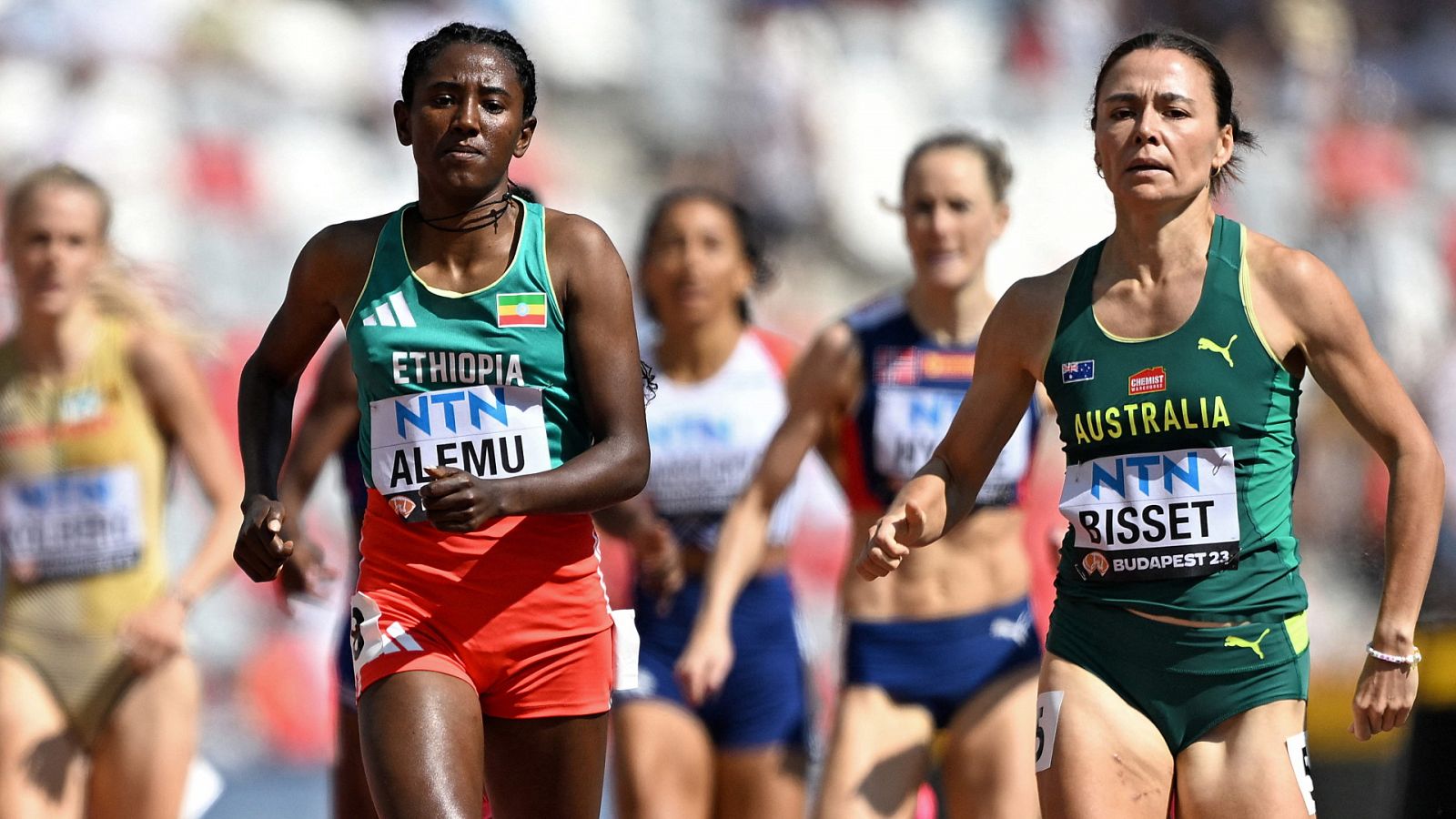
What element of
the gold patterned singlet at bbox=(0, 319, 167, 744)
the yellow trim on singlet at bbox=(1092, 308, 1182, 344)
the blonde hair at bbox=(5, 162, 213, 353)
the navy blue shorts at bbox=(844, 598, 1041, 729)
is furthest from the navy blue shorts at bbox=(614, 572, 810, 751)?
the yellow trim on singlet at bbox=(1092, 308, 1182, 344)

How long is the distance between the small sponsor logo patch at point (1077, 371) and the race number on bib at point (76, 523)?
11.6 ft

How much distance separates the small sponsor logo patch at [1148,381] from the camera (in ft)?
12.6

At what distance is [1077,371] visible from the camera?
396 cm

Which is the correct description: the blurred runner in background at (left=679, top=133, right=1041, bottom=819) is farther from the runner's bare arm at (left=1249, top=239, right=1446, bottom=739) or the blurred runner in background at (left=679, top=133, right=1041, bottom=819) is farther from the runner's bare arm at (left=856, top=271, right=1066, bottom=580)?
the runner's bare arm at (left=1249, top=239, right=1446, bottom=739)

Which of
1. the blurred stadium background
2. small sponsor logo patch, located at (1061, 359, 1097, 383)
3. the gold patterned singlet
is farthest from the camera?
the blurred stadium background

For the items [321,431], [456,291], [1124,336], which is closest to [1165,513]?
[1124,336]

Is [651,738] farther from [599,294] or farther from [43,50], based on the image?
[43,50]

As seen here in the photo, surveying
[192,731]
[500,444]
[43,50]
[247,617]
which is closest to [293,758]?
[247,617]

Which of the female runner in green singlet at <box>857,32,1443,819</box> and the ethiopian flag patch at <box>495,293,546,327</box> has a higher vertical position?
the ethiopian flag patch at <box>495,293,546,327</box>

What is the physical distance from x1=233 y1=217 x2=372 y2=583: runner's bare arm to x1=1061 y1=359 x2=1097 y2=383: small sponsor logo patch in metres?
1.54

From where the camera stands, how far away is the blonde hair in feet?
21.0

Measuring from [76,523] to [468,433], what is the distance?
2.83 metres

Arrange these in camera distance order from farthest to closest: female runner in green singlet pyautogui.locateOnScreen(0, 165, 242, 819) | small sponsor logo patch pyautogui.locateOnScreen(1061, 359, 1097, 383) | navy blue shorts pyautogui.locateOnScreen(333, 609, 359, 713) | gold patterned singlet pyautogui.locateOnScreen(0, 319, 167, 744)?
1. gold patterned singlet pyautogui.locateOnScreen(0, 319, 167, 744)
2. female runner in green singlet pyautogui.locateOnScreen(0, 165, 242, 819)
3. navy blue shorts pyautogui.locateOnScreen(333, 609, 359, 713)
4. small sponsor logo patch pyautogui.locateOnScreen(1061, 359, 1097, 383)

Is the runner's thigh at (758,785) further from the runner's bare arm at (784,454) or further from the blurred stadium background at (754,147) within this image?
the blurred stadium background at (754,147)
